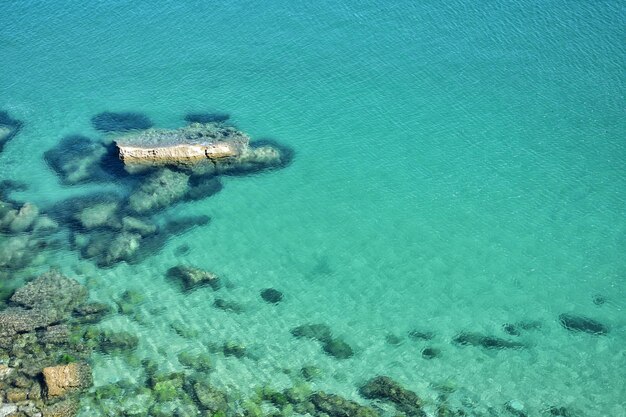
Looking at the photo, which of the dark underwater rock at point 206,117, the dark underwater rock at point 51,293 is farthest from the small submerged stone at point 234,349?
the dark underwater rock at point 206,117

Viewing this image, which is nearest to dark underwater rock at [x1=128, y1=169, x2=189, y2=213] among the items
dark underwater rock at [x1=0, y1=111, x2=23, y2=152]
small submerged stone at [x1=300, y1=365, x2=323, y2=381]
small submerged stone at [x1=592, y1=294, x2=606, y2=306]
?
dark underwater rock at [x1=0, y1=111, x2=23, y2=152]

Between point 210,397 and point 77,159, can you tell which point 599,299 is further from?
point 77,159

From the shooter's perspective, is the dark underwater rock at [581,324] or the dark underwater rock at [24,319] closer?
the dark underwater rock at [24,319]

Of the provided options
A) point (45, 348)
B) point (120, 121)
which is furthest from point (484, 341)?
point (120, 121)

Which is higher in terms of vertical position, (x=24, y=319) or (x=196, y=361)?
(x=24, y=319)

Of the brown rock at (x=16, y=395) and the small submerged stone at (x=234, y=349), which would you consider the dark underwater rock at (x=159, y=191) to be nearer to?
the small submerged stone at (x=234, y=349)

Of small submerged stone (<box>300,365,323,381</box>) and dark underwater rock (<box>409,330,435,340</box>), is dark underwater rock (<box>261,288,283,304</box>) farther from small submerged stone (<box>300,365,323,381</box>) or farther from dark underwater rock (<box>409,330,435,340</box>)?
dark underwater rock (<box>409,330,435,340</box>)
